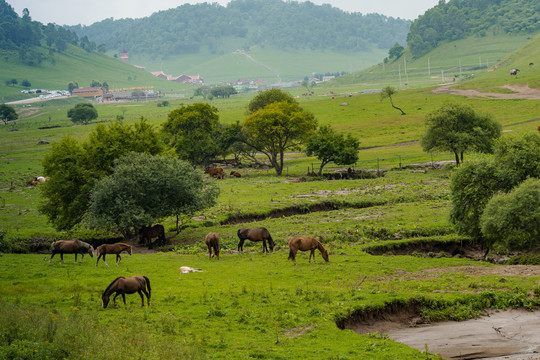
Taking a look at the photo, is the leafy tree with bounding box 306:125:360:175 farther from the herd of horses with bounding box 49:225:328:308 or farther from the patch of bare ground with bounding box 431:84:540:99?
the patch of bare ground with bounding box 431:84:540:99

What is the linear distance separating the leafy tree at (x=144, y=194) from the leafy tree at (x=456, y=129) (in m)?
33.8

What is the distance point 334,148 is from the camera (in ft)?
222

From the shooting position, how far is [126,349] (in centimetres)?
1462

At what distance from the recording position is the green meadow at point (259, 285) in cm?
1596

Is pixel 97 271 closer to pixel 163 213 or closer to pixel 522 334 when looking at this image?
pixel 163 213

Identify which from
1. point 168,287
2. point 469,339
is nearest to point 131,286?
point 168,287

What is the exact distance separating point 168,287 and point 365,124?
9025 cm

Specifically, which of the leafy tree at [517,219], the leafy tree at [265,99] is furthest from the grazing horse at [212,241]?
the leafy tree at [265,99]

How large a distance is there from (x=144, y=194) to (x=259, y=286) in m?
16.3

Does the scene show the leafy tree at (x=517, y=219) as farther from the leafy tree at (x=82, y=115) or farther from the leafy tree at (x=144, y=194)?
the leafy tree at (x=82, y=115)

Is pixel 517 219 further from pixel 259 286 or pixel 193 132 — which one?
pixel 193 132

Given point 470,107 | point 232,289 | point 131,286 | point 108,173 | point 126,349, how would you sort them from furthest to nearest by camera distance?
point 470,107
point 108,173
point 232,289
point 131,286
point 126,349

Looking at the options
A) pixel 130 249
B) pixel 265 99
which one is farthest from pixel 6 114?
pixel 130 249

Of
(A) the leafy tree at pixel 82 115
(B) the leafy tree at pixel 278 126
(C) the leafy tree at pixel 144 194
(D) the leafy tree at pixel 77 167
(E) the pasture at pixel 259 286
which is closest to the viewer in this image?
(E) the pasture at pixel 259 286
